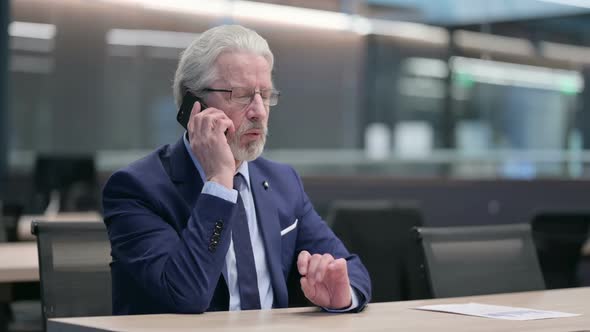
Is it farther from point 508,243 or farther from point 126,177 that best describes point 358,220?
point 126,177

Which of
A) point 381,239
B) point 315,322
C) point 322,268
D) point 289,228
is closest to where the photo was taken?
point 315,322

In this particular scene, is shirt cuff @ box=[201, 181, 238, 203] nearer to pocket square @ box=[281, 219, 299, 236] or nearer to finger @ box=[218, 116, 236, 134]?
finger @ box=[218, 116, 236, 134]

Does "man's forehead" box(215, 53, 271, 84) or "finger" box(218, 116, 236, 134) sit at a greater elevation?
"man's forehead" box(215, 53, 271, 84)

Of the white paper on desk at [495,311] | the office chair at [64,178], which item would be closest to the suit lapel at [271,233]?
the white paper on desk at [495,311]

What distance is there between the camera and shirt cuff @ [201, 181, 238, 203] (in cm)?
225

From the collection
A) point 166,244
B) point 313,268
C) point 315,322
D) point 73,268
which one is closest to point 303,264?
point 313,268

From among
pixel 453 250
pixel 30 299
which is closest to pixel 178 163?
pixel 453 250

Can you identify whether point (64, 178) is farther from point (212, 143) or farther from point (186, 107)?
point (212, 143)

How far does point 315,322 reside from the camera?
2.05 metres

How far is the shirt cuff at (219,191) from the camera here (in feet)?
7.39

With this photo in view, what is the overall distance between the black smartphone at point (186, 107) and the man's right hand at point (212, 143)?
0.06 metres

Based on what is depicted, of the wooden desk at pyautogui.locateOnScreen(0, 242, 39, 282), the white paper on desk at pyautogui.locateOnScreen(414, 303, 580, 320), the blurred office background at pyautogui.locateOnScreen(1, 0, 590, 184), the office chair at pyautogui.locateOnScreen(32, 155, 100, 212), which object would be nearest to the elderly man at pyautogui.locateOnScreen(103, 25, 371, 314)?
the white paper on desk at pyautogui.locateOnScreen(414, 303, 580, 320)

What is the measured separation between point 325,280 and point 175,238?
35cm

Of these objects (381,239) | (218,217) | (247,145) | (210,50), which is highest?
(210,50)
